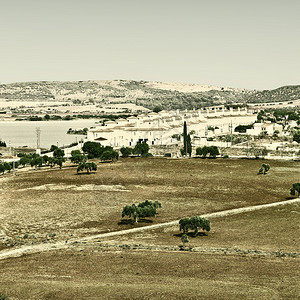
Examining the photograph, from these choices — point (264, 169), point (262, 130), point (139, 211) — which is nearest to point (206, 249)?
point (139, 211)

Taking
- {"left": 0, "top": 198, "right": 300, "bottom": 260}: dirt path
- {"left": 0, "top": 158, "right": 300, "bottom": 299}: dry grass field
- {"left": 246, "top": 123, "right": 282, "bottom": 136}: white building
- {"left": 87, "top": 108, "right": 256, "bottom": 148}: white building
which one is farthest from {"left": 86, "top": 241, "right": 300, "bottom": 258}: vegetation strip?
{"left": 246, "top": 123, "right": 282, "bottom": 136}: white building

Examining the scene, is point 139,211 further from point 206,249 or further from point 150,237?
point 206,249

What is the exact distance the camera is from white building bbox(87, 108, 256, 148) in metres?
105

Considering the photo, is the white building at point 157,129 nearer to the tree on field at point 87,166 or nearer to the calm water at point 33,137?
the calm water at point 33,137

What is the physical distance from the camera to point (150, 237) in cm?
3522

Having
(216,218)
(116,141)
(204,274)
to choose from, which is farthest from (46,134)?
(204,274)

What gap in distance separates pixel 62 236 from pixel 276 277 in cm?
1529

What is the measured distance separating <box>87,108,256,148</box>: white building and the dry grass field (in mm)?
38970

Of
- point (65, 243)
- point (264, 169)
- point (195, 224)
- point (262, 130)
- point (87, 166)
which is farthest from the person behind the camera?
point (262, 130)

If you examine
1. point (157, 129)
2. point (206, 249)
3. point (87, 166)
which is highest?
point (157, 129)

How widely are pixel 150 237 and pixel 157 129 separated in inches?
2898

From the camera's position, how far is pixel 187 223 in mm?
35594

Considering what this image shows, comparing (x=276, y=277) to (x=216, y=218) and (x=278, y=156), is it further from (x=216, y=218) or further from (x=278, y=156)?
(x=278, y=156)

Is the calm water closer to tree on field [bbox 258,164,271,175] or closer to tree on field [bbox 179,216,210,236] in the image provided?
tree on field [bbox 258,164,271,175]
